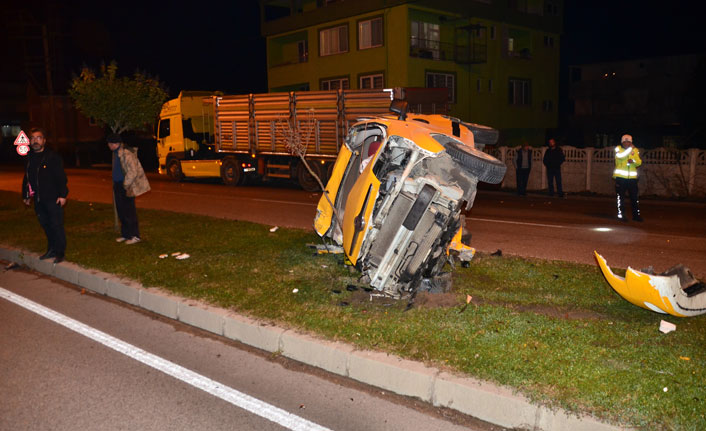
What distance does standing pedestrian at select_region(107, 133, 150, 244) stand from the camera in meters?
9.53

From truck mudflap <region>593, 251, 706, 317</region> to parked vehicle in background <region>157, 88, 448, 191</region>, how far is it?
13.0m

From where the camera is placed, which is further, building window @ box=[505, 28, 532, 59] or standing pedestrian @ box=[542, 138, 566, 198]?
building window @ box=[505, 28, 532, 59]

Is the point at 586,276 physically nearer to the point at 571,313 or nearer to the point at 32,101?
the point at 571,313

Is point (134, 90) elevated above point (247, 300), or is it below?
above

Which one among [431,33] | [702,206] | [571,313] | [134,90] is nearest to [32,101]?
[431,33]

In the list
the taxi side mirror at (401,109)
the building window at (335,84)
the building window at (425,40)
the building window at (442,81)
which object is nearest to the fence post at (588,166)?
the taxi side mirror at (401,109)

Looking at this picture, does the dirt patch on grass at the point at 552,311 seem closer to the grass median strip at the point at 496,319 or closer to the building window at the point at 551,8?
the grass median strip at the point at 496,319

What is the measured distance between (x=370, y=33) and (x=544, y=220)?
21.9m

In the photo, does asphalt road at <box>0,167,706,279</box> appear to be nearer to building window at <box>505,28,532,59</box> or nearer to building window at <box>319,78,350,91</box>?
building window at <box>319,78,350,91</box>

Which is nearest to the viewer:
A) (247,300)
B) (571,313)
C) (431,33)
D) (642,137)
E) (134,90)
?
(571,313)

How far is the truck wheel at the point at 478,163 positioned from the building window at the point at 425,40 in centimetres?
2617

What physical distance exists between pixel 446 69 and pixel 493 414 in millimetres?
30809

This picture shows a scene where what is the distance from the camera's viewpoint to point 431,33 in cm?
3278

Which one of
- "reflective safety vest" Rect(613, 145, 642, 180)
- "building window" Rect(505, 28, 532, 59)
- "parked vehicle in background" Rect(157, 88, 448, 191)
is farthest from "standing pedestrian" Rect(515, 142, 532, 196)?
"building window" Rect(505, 28, 532, 59)
